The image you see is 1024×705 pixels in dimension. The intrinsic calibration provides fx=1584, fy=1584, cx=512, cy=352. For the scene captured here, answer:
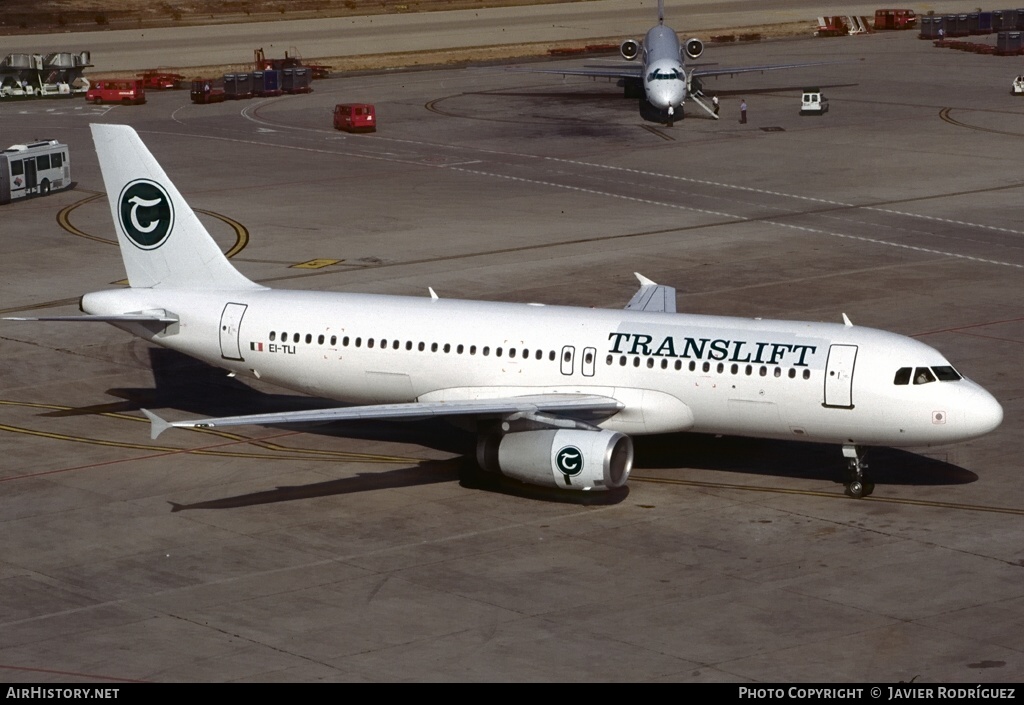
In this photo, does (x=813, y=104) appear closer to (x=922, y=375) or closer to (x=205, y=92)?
(x=205, y=92)

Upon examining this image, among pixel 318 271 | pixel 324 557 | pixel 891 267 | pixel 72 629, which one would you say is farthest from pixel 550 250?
pixel 72 629

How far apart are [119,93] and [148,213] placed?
254ft

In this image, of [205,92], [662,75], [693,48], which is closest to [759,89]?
[693,48]

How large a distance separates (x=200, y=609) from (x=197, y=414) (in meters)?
15.6

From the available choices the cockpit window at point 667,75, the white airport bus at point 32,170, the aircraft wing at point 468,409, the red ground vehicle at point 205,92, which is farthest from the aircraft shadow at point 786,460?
the red ground vehicle at point 205,92

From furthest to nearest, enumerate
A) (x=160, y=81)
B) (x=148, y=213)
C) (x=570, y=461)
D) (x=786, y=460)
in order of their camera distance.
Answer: (x=160, y=81), (x=148, y=213), (x=786, y=460), (x=570, y=461)

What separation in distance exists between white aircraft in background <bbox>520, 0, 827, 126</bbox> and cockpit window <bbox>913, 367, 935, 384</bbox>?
6602cm

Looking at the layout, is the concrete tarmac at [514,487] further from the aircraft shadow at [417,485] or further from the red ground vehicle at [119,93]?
the red ground vehicle at [119,93]

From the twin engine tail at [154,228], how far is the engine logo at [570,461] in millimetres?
12365

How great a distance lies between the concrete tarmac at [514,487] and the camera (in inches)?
1198

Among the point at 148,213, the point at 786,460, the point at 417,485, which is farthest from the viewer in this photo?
the point at 148,213

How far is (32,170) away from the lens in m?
84.2
